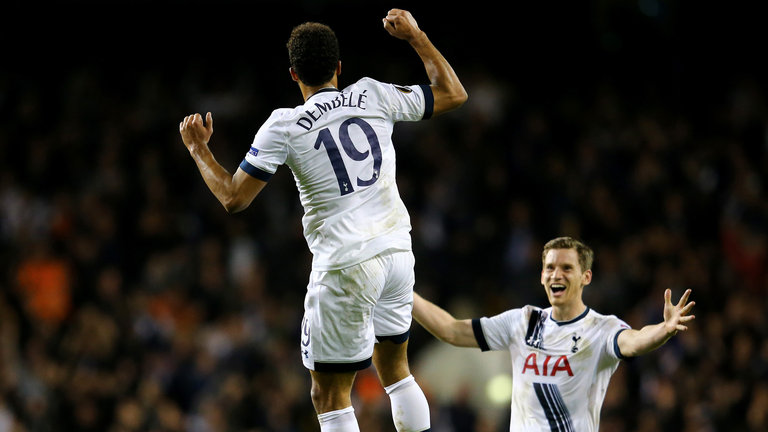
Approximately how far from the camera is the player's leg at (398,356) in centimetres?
571

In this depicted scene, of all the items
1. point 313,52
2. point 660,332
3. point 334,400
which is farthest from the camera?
point 660,332

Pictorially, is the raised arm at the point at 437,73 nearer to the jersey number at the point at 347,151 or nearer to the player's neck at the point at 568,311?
the jersey number at the point at 347,151

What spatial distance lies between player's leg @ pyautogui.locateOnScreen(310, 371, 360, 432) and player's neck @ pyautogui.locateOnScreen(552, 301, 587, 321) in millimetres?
1651

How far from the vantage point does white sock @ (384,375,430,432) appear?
5902mm

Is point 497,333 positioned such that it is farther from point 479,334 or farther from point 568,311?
point 568,311

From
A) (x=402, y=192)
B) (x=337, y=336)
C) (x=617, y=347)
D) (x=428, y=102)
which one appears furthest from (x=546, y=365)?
(x=402, y=192)

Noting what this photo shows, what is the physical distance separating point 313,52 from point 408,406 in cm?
205

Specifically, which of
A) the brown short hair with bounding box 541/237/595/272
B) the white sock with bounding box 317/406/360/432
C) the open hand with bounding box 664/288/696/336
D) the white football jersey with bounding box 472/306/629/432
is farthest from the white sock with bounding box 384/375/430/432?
the open hand with bounding box 664/288/696/336

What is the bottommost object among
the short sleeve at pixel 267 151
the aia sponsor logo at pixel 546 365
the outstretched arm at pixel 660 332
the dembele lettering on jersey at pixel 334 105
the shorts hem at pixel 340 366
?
the aia sponsor logo at pixel 546 365

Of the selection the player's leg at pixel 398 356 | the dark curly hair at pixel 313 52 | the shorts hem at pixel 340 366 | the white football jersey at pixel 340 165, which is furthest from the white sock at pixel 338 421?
the dark curly hair at pixel 313 52

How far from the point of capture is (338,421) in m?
5.57

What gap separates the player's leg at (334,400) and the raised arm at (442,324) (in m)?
1.09

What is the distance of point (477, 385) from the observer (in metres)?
11.6

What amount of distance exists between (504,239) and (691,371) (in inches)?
125
